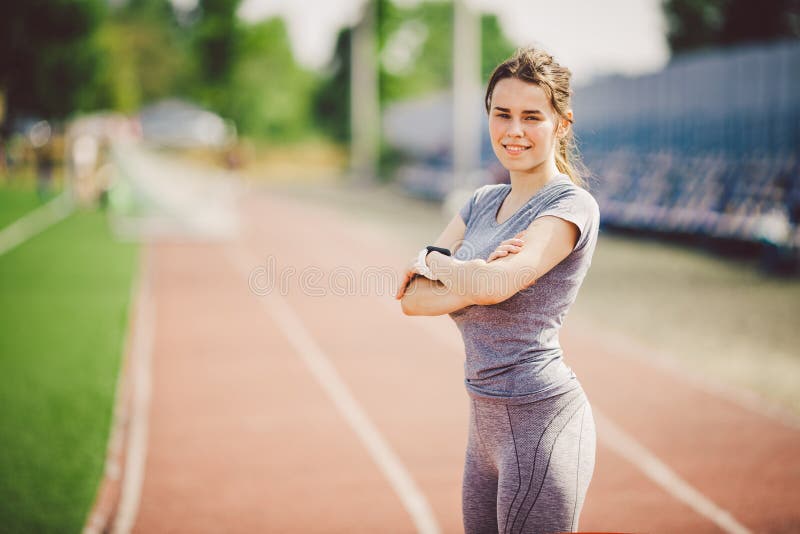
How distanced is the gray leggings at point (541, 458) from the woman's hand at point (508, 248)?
0.39 meters

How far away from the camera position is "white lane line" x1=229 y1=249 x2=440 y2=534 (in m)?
4.63

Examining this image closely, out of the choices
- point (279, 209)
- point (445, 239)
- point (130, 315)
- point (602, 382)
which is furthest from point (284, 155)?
point (445, 239)

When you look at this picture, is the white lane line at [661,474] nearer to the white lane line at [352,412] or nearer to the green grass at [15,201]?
the white lane line at [352,412]

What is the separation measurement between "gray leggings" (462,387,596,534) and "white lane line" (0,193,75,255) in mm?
14453

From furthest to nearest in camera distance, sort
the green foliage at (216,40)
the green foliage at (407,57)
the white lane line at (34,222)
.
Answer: the green foliage at (216,40) → the green foliage at (407,57) → the white lane line at (34,222)

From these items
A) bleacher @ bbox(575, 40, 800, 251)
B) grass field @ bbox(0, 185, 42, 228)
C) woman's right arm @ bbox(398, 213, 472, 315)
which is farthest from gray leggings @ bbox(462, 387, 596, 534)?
grass field @ bbox(0, 185, 42, 228)

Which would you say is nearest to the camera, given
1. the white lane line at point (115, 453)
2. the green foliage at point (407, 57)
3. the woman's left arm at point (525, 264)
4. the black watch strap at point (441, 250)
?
the woman's left arm at point (525, 264)

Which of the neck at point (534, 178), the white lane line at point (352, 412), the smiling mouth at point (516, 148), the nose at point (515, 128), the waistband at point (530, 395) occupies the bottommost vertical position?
the white lane line at point (352, 412)

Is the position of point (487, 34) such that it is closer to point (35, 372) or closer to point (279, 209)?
point (279, 209)

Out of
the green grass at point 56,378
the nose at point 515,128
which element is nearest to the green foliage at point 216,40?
the green grass at point 56,378

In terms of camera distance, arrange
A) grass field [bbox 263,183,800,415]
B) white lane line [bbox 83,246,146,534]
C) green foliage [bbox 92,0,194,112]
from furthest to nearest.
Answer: green foliage [bbox 92,0,194,112], grass field [bbox 263,183,800,415], white lane line [bbox 83,246,146,534]

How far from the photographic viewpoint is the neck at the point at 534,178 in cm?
201

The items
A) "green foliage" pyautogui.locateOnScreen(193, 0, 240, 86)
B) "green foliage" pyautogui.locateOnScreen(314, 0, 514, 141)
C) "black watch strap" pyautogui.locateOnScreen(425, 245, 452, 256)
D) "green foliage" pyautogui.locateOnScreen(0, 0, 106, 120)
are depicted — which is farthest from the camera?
"green foliage" pyautogui.locateOnScreen(193, 0, 240, 86)

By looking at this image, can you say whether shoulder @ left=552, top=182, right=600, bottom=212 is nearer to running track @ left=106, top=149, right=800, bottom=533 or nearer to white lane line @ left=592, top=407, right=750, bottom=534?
running track @ left=106, top=149, right=800, bottom=533
